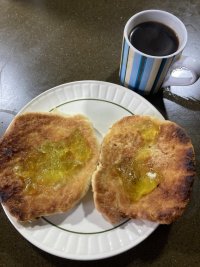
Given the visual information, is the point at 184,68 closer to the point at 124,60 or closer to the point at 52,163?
the point at 124,60

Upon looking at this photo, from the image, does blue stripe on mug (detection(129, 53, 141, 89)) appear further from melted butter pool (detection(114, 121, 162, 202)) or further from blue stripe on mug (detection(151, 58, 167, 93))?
melted butter pool (detection(114, 121, 162, 202))

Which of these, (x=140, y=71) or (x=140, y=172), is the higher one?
(x=140, y=71)

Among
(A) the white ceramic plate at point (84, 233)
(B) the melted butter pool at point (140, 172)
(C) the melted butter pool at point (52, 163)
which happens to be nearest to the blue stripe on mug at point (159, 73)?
(A) the white ceramic plate at point (84, 233)

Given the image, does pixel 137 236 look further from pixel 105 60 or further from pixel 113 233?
pixel 105 60

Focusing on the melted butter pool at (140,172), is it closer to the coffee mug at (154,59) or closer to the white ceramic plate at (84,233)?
the white ceramic plate at (84,233)

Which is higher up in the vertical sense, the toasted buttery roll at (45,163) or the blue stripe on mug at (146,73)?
the blue stripe on mug at (146,73)

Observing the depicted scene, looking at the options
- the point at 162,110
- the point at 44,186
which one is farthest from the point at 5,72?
the point at 162,110

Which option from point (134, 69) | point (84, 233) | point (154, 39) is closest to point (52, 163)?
point (84, 233)

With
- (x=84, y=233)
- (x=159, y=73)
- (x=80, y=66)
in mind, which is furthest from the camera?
(x=80, y=66)
